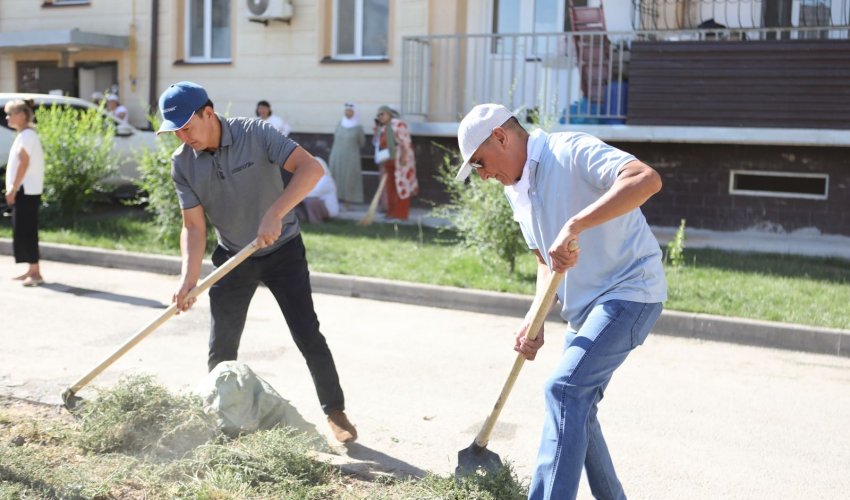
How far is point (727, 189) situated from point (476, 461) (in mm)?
10235

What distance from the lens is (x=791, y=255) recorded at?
36.9ft

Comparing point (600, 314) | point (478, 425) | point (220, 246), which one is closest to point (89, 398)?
point (220, 246)

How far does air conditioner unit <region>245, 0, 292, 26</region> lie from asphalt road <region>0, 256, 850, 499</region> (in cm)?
836

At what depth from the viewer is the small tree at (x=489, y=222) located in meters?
9.12

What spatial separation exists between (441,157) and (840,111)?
5683 millimetres

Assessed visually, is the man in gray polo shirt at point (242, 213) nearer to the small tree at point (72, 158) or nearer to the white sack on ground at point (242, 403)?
the white sack on ground at point (242, 403)

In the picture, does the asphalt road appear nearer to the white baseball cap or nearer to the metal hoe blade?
the metal hoe blade

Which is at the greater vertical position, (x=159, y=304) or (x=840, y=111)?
(x=840, y=111)

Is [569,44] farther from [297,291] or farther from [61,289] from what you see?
[297,291]

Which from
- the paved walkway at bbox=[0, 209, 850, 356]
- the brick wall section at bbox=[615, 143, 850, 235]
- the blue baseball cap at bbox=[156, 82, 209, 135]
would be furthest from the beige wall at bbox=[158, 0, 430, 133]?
the blue baseball cap at bbox=[156, 82, 209, 135]

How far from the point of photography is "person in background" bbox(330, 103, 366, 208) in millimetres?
14867

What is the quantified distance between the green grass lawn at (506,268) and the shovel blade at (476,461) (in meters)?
4.52

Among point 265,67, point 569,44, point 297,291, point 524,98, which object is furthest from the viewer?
point 265,67

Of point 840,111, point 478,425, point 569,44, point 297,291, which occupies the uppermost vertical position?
point 569,44
